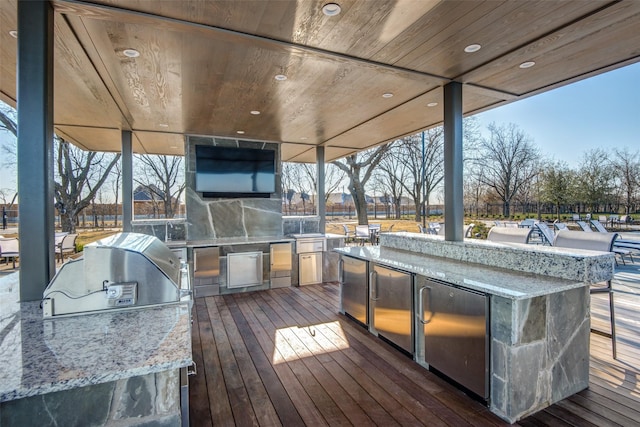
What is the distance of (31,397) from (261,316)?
3.06m

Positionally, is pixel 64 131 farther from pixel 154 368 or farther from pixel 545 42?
pixel 545 42

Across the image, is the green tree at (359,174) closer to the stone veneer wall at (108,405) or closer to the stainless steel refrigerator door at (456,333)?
the stainless steel refrigerator door at (456,333)

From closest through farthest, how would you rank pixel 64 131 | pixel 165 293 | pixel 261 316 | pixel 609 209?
pixel 165 293 < pixel 261 316 < pixel 64 131 < pixel 609 209

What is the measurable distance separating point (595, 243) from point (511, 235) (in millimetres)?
727

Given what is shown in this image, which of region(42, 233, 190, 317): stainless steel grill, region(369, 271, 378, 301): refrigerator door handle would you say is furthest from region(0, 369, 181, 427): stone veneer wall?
region(369, 271, 378, 301): refrigerator door handle

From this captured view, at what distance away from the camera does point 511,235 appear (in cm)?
344

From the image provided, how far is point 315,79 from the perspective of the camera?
2.96 metres

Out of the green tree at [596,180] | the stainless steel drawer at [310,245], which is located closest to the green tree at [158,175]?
the stainless steel drawer at [310,245]

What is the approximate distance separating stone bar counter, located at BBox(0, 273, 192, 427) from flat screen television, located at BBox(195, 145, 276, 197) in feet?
13.0

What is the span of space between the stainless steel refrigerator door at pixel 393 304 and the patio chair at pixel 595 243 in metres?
1.54

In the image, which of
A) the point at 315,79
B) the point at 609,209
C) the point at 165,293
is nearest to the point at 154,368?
the point at 165,293

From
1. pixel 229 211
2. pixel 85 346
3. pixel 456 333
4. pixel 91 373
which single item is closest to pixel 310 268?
pixel 229 211

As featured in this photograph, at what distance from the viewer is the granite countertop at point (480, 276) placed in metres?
1.93

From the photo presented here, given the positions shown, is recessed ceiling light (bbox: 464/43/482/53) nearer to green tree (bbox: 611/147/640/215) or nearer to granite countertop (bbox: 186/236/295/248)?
granite countertop (bbox: 186/236/295/248)
